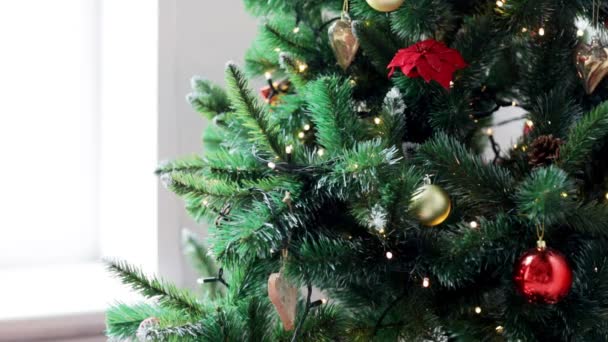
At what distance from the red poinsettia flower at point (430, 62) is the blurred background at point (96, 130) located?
53cm

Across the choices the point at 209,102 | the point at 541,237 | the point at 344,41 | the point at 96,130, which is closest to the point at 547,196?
the point at 541,237

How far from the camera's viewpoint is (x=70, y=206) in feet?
4.13

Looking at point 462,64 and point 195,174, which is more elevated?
point 462,64

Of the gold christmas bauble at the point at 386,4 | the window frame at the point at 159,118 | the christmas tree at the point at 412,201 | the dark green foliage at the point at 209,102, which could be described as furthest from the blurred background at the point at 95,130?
the gold christmas bauble at the point at 386,4

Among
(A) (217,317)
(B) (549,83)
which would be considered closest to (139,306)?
(A) (217,317)

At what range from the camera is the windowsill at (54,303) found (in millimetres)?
909

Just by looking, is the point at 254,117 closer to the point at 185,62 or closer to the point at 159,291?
the point at 159,291

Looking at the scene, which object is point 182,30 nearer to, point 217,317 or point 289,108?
point 289,108

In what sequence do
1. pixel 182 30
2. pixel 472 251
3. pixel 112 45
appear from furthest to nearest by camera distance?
pixel 112 45 < pixel 182 30 < pixel 472 251

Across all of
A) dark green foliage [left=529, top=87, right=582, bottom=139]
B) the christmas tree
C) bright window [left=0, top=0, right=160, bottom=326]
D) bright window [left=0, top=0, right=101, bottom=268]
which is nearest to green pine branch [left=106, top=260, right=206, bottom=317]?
the christmas tree

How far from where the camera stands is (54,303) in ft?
3.17

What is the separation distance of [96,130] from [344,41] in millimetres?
741

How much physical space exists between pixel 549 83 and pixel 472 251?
241mm

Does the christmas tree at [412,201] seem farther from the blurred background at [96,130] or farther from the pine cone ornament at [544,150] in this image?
the blurred background at [96,130]
